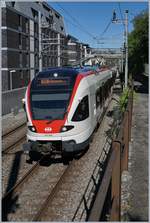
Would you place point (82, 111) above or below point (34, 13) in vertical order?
below

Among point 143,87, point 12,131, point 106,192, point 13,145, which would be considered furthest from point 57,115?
point 143,87

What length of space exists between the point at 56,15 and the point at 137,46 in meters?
42.5

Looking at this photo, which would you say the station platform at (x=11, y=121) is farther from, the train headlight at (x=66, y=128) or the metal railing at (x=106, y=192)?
the metal railing at (x=106, y=192)

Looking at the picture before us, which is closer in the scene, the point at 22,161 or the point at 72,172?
the point at 72,172

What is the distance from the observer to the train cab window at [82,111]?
36.8ft

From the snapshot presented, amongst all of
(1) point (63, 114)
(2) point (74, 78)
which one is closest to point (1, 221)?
(1) point (63, 114)

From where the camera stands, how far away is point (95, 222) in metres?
4.11

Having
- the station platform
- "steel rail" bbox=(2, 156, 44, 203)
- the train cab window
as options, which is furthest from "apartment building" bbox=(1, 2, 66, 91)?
"steel rail" bbox=(2, 156, 44, 203)

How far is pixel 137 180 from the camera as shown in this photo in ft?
31.3

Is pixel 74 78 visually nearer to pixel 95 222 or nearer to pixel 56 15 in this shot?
pixel 95 222

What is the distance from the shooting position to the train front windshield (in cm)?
1118

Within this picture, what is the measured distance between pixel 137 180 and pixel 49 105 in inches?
146

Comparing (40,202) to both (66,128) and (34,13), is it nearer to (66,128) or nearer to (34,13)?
(66,128)

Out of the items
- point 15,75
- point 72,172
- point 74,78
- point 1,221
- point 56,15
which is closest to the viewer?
point 1,221
